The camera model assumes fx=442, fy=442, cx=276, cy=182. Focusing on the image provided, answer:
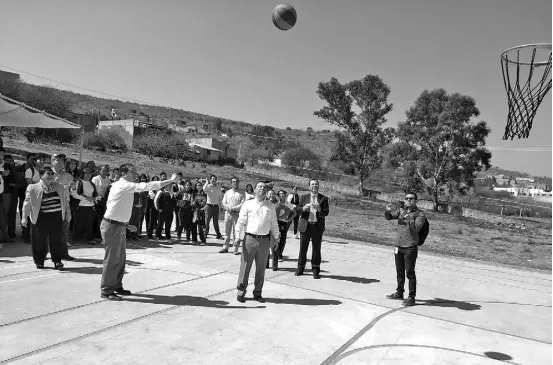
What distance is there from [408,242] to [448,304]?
1383 millimetres

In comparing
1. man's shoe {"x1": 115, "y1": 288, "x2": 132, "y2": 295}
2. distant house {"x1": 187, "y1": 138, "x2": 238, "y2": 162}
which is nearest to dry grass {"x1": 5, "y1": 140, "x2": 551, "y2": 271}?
man's shoe {"x1": 115, "y1": 288, "x2": 132, "y2": 295}

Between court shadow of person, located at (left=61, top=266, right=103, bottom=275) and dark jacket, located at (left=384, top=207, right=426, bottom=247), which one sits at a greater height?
dark jacket, located at (left=384, top=207, right=426, bottom=247)

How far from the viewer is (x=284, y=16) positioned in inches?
403

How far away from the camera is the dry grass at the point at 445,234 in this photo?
16.7 meters

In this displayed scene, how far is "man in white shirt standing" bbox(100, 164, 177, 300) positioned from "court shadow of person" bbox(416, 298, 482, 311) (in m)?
4.67

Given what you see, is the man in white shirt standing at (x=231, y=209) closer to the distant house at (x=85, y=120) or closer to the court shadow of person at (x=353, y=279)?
the court shadow of person at (x=353, y=279)

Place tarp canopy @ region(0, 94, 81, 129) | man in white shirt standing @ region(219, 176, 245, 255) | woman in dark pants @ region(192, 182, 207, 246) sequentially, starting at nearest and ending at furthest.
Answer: man in white shirt standing @ region(219, 176, 245, 255), woman in dark pants @ region(192, 182, 207, 246), tarp canopy @ region(0, 94, 81, 129)

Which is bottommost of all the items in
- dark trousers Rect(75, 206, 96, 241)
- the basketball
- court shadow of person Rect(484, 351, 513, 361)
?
court shadow of person Rect(484, 351, 513, 361)

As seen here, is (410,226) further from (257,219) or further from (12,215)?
(12,215)

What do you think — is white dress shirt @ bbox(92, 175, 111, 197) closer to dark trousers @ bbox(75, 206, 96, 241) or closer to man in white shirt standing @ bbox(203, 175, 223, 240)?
dark trousers @ bbox(75, 206, 96, 241)

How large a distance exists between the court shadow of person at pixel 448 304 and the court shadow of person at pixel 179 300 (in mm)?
3252

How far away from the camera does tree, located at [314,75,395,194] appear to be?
4684 centimetres

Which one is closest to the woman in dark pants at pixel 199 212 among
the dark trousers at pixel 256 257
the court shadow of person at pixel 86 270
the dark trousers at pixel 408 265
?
the court shadow of person at pixel 86 270

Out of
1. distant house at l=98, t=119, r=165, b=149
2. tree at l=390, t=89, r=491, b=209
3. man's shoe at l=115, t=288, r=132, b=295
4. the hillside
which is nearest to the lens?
man's shoe at l=115, t=288, r=132, b=295
